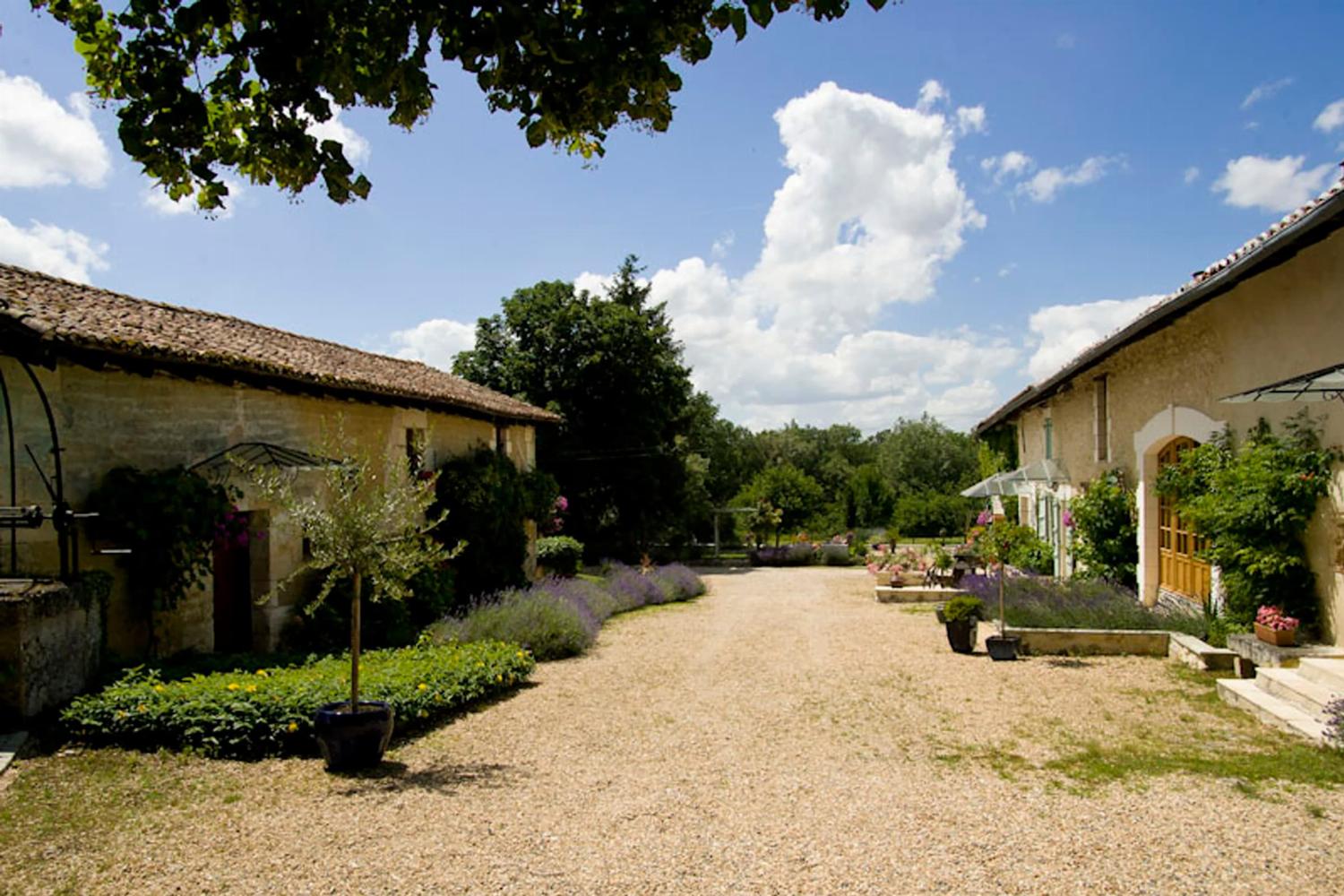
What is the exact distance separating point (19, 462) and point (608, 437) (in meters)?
20.8

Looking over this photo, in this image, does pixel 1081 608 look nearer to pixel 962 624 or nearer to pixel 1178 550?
pixel 1178 550

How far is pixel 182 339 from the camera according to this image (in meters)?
9.12

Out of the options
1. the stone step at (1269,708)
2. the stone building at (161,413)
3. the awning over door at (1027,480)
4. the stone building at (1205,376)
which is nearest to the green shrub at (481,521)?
the stone building at (161,413)

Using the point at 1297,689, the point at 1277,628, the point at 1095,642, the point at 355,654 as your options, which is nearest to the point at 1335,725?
the point at 1297,689

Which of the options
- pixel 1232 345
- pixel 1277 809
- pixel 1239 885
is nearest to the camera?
pixel 1239 885

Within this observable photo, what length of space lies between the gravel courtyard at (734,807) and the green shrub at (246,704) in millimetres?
247

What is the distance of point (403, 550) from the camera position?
6.48 metres

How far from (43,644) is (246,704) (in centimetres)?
148

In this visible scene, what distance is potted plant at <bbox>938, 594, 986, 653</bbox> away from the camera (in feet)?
33.5

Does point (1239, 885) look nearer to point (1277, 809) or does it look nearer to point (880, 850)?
point (1277, 809)

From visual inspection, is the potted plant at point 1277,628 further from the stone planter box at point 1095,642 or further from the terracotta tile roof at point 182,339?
the terracotta tile roof at point 182,339

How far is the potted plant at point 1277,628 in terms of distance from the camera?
769cm

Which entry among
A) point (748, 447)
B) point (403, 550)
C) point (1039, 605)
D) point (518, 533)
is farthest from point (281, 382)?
point (748, 447)

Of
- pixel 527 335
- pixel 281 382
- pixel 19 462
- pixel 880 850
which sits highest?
pixel 527 335
